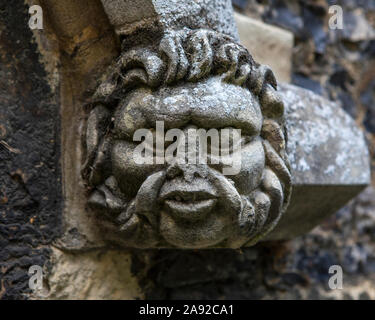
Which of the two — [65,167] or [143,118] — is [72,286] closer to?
[65,167]

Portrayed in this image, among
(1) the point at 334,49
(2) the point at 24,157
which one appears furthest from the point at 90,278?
(1) the point at 334,49

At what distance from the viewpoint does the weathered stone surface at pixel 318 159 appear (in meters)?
1.09

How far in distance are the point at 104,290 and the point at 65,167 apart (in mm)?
311

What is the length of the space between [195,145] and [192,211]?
12cm

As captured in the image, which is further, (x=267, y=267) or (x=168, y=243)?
(x=267, y=267)

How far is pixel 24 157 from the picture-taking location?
36.8 inches

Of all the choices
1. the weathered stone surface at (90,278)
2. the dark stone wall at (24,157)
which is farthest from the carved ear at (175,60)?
the weathered stone surface at (90,278)

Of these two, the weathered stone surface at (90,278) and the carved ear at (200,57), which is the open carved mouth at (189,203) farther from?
the weathered stone surface at (90,278)

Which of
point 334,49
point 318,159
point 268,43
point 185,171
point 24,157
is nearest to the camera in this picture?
point 185,171

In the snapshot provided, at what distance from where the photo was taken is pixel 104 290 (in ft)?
3.47

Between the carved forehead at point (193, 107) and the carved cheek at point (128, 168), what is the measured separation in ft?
0.11

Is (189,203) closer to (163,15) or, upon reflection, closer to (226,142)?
(226,142)

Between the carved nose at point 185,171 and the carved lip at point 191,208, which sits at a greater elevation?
the carved nose at point 185,171

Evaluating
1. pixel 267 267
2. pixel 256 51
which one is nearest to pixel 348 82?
pixel 256 51
